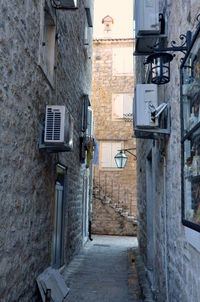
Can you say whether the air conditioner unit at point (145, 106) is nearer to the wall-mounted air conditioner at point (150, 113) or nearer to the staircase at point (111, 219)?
the wall-mounted air conditioner at point (150, 113)

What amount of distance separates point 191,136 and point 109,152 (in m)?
14.4

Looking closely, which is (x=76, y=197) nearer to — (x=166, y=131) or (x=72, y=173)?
(x=72, y=173)

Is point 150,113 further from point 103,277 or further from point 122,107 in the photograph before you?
point 122,107

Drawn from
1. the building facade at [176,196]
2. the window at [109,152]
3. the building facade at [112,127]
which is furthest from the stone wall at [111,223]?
the building facade at [176,196]

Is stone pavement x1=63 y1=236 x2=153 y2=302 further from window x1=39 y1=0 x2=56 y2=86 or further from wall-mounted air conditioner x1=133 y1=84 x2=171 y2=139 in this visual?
window x1=39 y1=0 x2=56 y2=86

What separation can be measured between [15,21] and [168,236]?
3.11 m

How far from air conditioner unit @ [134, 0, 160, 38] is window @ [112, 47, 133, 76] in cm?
1389

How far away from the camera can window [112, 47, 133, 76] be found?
1773 cm

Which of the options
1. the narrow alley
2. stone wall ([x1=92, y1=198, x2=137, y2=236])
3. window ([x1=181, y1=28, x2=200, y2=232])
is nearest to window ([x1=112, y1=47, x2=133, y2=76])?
stone wall ([x1=92, y1=198, x2=137, y2=236])

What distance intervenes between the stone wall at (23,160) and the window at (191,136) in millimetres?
1724

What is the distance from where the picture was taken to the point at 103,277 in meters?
6.80

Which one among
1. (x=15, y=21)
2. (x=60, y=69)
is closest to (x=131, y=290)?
(x=60, y=69)

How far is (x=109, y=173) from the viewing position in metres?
16.8

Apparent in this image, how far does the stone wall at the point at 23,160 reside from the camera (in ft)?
10.3
